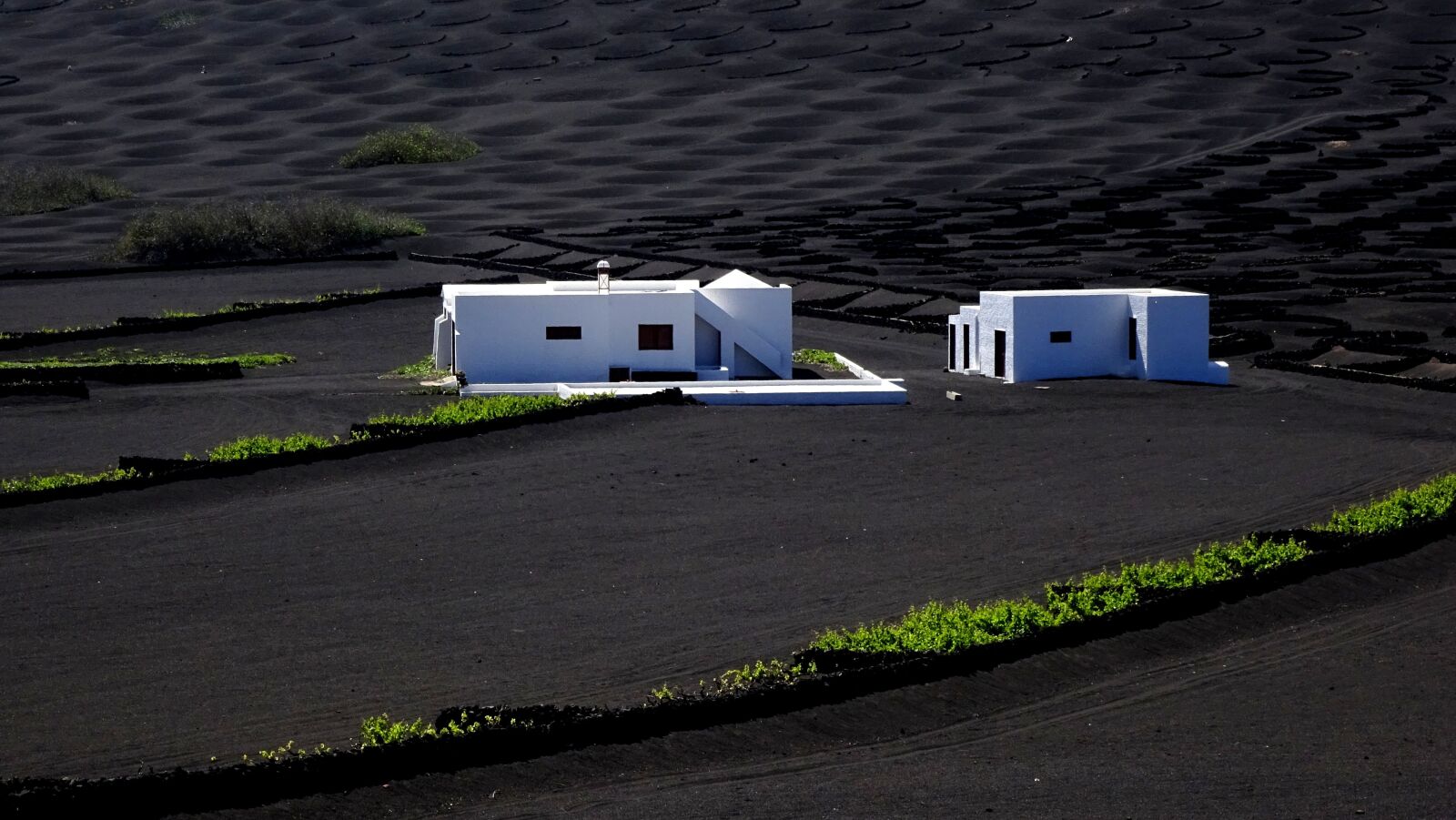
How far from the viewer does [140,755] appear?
52.3ft

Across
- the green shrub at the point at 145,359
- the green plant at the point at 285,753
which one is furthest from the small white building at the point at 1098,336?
the green plant at the point at 285,753

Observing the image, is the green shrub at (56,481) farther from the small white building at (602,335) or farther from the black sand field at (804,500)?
the small white building at (602,335)

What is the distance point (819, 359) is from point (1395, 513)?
22588 mm

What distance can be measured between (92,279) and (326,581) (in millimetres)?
45090

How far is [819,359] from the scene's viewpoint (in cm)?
4591

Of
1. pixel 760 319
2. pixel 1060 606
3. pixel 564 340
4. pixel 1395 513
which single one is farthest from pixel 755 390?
pixel 1060 606

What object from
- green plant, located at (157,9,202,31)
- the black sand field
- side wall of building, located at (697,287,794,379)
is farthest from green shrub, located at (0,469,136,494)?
green plant, located at (157,9,202,31)

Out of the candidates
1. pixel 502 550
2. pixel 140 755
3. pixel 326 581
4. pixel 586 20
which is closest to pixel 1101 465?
pixel 502 550

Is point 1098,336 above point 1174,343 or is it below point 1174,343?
above

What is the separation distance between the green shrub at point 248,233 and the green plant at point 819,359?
98.6 ft

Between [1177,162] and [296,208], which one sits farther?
[1177,162]

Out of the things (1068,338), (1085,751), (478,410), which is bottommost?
(1085,751)

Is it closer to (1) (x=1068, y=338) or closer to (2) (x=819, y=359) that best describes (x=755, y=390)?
(2) (x=819, y=359)

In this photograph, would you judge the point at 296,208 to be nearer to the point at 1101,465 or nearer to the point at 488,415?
the point at 488,415
